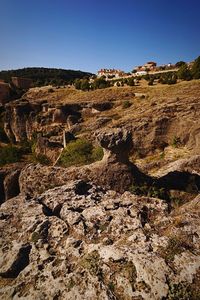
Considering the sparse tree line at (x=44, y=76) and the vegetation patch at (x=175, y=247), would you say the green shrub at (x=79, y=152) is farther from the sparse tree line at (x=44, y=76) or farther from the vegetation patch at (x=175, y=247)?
the sparse tree line at (x=44, y=76)

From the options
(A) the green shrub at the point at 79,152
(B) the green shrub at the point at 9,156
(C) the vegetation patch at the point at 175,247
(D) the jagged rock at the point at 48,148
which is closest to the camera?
(C) the vegetation patch at the point at 175,247

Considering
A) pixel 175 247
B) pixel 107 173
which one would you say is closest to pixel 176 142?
pixel 107 173

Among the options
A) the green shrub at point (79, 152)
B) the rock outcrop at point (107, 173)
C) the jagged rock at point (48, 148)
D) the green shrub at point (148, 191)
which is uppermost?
the rock outcrop at point (107, 173)

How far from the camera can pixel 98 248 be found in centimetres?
737

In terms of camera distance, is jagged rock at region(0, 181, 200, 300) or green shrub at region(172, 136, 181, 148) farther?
green shrub at region(172, 136, 181, 148)

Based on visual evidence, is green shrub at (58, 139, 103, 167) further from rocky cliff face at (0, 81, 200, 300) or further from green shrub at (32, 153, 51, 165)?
rocky cliff face at (0, 81, 200, 300)

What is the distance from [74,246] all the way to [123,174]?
5960 millimetres

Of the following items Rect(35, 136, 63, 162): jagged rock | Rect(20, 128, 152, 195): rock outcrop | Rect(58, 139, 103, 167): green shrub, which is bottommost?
Rect(35, 136, 63, 162): jagged rock

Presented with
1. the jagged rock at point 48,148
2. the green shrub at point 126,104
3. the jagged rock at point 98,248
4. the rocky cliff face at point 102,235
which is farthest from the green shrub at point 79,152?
the green shrub at point 126,104

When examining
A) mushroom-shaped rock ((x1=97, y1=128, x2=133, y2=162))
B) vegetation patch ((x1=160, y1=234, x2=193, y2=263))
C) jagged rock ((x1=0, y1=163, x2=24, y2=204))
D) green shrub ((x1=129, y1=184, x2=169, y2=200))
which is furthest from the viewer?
jagged rock ((x1=0, y1=163, x2=24, y2=204))

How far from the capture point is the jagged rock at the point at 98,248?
20.4 ft

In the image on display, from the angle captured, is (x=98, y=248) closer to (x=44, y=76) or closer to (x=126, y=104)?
(x=126, y=104)

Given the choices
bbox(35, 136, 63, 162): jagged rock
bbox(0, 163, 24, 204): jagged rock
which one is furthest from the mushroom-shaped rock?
bbox(35, 136, 63, 162): jagged rock

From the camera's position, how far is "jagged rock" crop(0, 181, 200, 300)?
20.4 ft
